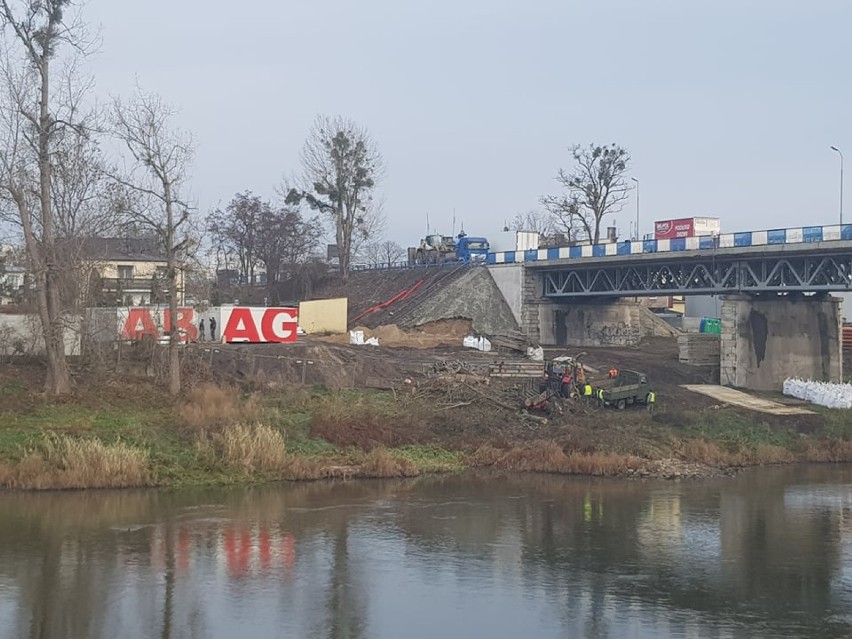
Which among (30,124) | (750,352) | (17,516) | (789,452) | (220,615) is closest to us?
(220,615)

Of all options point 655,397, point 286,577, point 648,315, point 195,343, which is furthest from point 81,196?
point 648,315

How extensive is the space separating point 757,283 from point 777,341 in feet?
11.7

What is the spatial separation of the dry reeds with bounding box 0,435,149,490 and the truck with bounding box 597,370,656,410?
71.3 feet

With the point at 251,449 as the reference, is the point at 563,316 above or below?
above

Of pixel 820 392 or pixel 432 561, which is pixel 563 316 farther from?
pixel 432 561

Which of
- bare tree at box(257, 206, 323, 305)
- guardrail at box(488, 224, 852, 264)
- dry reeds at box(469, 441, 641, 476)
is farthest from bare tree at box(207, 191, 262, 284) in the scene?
dry reeds at box(469, 441, 641, 476)

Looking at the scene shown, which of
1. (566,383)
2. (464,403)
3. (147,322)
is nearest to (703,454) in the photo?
(566,383)

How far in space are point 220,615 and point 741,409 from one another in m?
35.0

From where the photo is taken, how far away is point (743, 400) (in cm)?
5438

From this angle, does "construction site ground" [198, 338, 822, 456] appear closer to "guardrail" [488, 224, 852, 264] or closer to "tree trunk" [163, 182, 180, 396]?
"tree trunk" [163, 182, 180, 396]

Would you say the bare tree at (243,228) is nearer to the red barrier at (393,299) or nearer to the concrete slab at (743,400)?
the red barrier at (393,299)

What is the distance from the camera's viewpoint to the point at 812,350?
60531mm

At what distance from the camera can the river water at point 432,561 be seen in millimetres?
21719

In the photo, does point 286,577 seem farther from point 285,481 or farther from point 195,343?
point 195,343
